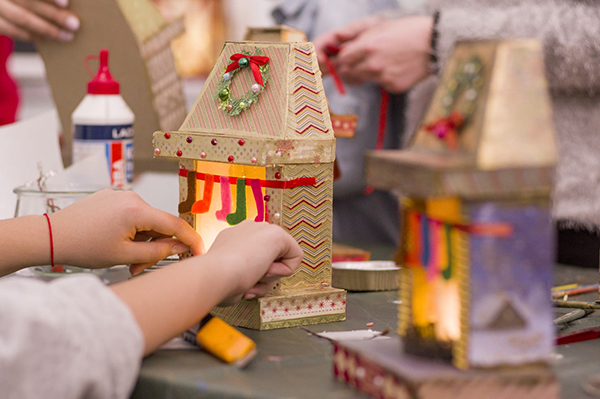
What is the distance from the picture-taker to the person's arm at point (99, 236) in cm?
93

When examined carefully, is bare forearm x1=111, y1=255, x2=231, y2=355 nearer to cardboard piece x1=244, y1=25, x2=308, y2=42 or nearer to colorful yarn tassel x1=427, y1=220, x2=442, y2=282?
colorful yarn tassel x1=427, y1=220, x2=442, y2=282

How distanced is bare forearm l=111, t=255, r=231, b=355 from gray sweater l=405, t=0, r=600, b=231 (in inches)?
26.5

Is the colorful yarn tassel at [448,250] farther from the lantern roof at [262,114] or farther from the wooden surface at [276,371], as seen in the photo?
the lantern roof at [262,114]

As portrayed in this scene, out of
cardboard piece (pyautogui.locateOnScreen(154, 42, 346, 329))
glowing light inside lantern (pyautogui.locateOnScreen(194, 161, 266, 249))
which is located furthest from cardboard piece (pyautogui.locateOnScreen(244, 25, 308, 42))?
glowing light inside lantern (pyautogui.locateOnScreen(194, 161, 266, 249))

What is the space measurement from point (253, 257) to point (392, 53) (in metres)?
0.88

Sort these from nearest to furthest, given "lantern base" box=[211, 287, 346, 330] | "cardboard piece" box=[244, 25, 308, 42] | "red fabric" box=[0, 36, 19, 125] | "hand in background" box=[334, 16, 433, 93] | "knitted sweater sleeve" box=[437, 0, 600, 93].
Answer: "lantern base" box=[211, 287, 346, 330] < "cardboard piece" box=[244, 25, 308, 42] < "knitted sweater sleeve" box=[437, 0, 600, 93] < "hand in background" box=[334, 16, 433, 93] < "red fabric" box=[0, 36, 19, 125]

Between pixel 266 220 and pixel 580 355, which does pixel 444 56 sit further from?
pixel 580 355

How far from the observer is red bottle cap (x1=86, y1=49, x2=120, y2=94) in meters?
1.36

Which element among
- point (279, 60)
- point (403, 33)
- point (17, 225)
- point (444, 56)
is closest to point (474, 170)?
point (279, 60)

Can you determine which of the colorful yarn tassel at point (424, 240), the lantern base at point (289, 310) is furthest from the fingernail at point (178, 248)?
the colorful yarn tassel at point (424, 240)

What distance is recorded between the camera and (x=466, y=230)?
59 centimetres

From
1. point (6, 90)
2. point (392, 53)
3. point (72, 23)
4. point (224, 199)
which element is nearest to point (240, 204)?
point (224, 199)

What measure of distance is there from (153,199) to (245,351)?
2.67 ft

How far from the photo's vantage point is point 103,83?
1.37 meters
